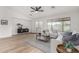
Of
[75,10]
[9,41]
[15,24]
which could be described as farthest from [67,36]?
[9,41]

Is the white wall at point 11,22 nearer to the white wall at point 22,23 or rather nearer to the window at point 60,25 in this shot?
the white wall at point 22,23

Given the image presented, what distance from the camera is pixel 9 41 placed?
7.33ft

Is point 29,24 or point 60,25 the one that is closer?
point 60,25

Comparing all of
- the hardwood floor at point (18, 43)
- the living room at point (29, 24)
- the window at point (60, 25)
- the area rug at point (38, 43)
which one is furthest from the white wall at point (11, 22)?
the window at point (60, 25)

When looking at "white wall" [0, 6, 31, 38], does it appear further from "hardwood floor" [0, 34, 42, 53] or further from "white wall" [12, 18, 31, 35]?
"hardwood floor" [0, 34, 42, 53]

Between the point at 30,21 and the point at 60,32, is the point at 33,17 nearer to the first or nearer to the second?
the point at 30,21

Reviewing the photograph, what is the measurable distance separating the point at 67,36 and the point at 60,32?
0.20 meters

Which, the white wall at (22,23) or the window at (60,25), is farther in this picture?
the white wall at (22,23)

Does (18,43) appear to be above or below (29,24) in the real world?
below

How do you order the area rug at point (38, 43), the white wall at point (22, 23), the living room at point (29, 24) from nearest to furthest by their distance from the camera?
the living room at point (29, 24), the white wall at point (22, 23), the area rug at point (38, 43)

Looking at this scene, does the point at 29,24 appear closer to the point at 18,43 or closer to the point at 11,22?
the point at 11,22

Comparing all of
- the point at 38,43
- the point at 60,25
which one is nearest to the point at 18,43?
the point at 38,43

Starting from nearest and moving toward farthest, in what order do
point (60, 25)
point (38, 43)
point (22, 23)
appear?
point (60, 25) → point (22, 23) → point (38, 43)

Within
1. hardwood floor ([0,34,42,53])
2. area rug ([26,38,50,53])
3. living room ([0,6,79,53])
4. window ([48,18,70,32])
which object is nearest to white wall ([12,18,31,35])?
living room ([0,6,79,53])
